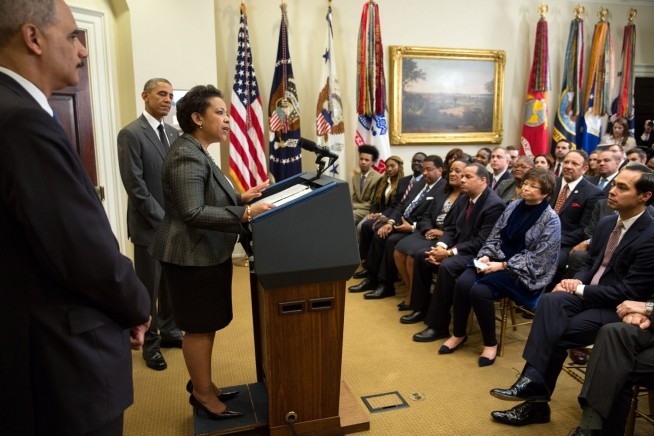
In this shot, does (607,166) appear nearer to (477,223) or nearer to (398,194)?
(477,223)

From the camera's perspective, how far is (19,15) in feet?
3.22

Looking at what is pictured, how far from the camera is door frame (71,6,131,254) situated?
165 inches

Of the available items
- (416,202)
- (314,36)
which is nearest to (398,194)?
(416,202)

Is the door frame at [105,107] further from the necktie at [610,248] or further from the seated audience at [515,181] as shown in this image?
the necktie at [610,248]

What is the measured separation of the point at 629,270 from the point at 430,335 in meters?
1.38

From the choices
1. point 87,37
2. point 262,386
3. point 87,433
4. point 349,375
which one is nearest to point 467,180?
point 349,375

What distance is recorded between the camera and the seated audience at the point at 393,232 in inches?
171

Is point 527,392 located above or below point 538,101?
below

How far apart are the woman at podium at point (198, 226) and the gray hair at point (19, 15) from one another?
88cm

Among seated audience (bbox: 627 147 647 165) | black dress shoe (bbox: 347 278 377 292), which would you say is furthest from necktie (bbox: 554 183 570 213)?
black dress shoe (bbox: 347 278 377 292)

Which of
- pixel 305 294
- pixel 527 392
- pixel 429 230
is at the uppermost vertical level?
pixel 305 294

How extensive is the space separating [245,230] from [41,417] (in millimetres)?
963

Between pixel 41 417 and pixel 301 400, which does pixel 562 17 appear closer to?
pixel 301 400

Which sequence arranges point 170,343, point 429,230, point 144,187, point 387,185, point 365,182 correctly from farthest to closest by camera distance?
1. point 365,182
2. point 387,185
3. point 429,230
4. point 170,343
5. point 144,187
